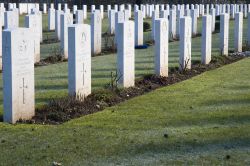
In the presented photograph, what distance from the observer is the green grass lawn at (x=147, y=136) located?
6.43 metres

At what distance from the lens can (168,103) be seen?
948cm

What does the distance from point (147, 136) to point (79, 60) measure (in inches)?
101

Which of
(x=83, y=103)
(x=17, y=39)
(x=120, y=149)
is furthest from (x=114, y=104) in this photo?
(x=120, y=149)

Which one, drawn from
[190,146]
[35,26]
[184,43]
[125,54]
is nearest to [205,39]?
[184,43]

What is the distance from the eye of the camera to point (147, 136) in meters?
7.34

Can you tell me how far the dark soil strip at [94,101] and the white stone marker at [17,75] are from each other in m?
0.25

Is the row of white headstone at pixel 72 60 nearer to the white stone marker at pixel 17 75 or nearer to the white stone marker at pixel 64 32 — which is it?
the white stone marker at pixel 17 75

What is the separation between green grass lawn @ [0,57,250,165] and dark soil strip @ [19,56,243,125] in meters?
0.28

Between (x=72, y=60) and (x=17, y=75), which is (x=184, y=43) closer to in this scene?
(x=72, y=60)

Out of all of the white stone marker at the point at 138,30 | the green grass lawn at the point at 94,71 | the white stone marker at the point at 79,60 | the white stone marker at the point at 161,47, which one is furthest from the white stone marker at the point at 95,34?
the white stone marker at the point at 79,60

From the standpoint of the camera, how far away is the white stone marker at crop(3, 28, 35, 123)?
26.2 feet

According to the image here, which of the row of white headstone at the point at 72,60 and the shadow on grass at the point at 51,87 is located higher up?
the row of white headstone at the point at 72,60

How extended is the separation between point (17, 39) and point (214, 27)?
757 inches

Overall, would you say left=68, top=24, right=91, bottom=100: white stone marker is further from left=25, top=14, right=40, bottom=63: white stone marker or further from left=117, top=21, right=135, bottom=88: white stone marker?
left=25, top=14, right=40, bottom=63: white stone marker
